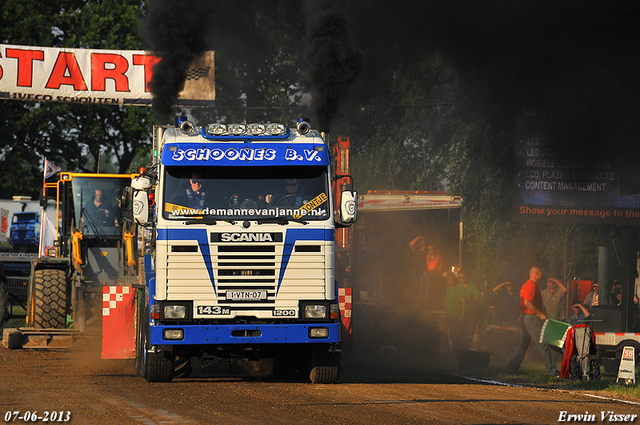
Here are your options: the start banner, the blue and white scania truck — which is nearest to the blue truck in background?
the start banner

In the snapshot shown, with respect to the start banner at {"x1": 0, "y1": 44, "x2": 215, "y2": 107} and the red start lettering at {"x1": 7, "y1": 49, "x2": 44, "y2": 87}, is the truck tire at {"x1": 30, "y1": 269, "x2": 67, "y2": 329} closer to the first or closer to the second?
the start banner at {"x1": 0, "y1": 44, "x2": 215, "y2": 107}

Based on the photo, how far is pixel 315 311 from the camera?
34.2 feet

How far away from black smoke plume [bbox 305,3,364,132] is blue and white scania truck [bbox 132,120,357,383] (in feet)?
18.7

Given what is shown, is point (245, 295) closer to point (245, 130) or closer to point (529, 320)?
point (245, 130)

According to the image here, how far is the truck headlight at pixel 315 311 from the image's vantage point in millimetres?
10398

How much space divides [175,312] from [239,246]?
1.09m

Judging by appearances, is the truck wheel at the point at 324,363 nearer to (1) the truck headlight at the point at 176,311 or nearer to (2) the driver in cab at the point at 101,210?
(1) the truck headlight at the point at 176,311

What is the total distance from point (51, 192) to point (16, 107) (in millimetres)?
21653

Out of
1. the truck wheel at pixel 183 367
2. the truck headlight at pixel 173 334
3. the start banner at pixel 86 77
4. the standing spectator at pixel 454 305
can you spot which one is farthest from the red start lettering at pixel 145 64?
the truck headlight at pixel 173 334

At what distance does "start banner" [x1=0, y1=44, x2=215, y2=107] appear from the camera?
20625mm

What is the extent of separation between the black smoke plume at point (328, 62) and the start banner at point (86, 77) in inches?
187

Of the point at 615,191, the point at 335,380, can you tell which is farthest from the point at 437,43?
the point at 335,380

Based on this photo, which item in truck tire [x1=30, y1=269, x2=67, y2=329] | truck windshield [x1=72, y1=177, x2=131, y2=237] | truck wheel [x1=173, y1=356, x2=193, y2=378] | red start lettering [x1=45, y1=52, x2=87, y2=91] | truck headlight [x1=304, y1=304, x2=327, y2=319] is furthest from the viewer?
red start lettering [x1=45, y1=52, x2=87, y2=91]

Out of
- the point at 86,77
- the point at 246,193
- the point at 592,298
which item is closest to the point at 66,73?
the point at 86,77
